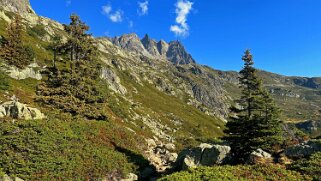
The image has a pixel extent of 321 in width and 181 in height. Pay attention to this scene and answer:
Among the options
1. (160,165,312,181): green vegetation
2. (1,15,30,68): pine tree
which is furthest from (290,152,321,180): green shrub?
(1,15,30,68): pine tree

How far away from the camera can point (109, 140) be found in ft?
104

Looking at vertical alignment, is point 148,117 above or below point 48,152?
above

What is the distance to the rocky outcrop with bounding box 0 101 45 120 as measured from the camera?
29594 mm

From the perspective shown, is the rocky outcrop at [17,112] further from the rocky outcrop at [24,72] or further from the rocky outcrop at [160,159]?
the rocky outcrop at [24,72]

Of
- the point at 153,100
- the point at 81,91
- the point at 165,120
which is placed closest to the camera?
the point at 81,91

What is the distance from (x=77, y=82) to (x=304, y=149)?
30444 mm

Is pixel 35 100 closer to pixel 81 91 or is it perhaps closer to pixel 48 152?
A: pixel 81 91

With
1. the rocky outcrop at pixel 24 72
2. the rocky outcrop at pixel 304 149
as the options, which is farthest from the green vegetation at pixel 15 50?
the rocky outcrop at pixel 304 149

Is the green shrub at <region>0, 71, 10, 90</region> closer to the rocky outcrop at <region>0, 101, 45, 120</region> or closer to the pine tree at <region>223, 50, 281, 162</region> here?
the rocky outcrop at <region>0, 101, 45, 120</region>

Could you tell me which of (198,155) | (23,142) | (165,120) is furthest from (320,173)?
(165,120)

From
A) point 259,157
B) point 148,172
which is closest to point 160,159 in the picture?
point 148,172

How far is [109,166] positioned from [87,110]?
47.7 feet

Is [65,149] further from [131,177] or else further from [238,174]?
[238,174]

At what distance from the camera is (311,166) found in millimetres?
22750
